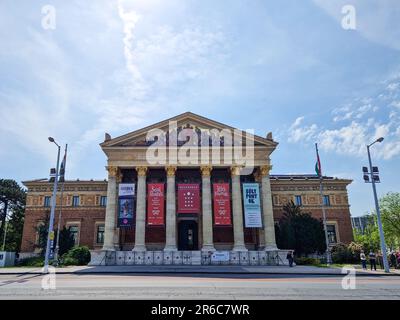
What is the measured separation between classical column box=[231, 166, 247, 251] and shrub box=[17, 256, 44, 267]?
23401 mm

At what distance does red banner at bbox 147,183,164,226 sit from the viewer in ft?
111

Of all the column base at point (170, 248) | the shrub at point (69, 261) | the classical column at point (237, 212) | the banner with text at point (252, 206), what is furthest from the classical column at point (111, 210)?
the banner with text at point (252, 206)

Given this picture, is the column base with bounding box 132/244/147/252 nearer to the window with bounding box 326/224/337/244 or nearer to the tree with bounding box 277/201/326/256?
the tree with bounding box 277/201/326/256

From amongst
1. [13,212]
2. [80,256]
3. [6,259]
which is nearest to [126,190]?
[80,256]

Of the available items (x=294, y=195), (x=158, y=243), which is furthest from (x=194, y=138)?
(x=294, y=195)

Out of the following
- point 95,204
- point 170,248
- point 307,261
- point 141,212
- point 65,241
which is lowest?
point 307,261

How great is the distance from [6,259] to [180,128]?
1085 inches

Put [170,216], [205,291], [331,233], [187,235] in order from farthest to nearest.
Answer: [331,233]
[187,235]
[170,216]
[205,291]

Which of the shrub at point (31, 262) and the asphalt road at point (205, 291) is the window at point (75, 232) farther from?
the asphalt road at point (205, 291)

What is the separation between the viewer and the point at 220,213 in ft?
112

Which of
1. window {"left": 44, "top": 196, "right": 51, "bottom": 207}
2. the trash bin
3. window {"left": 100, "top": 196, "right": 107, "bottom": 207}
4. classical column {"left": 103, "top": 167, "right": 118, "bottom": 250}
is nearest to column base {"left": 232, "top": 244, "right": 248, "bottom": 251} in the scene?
classical column {"left": 103, "top": 167, "right": 118, "bottom": 250}

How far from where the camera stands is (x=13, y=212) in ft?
190

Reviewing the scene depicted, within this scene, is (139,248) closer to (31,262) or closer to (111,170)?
(111,170)
